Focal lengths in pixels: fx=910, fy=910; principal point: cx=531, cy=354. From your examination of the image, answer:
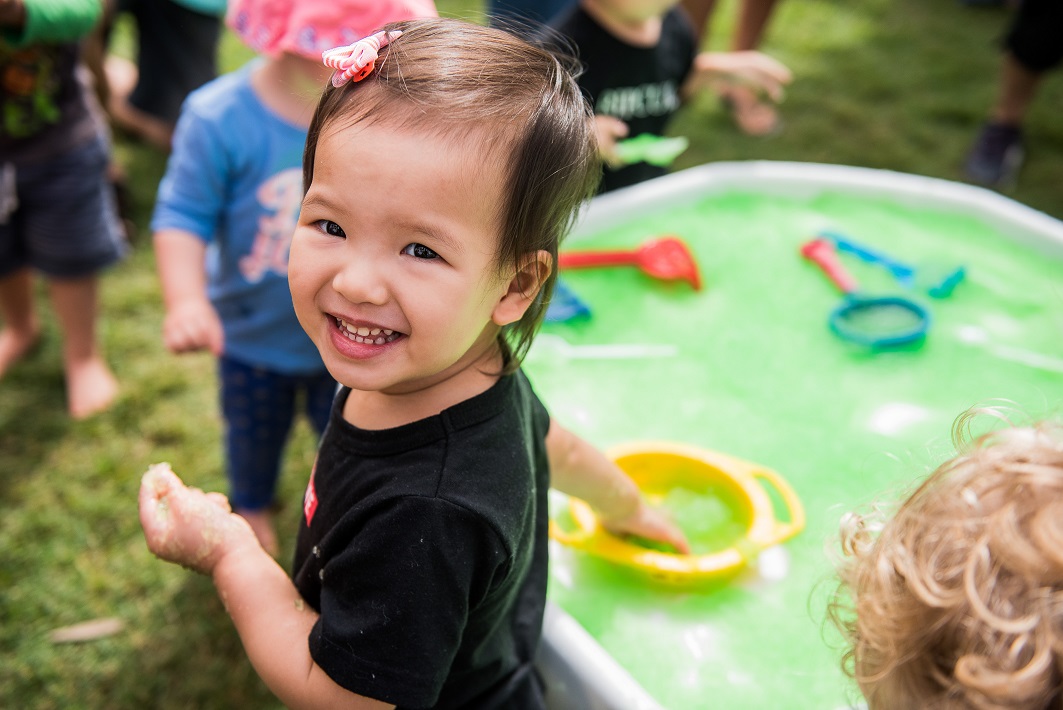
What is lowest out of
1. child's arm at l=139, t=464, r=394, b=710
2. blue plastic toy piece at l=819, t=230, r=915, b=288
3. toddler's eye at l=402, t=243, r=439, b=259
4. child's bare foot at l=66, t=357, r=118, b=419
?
child's bare foot at l=66, t=357, r=118, b=419

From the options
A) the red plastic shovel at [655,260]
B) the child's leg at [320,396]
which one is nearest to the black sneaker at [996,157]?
the red plastic shovel at [655,260]

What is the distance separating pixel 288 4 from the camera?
1154 mm

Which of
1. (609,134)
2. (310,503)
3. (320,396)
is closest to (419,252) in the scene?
(310,503)

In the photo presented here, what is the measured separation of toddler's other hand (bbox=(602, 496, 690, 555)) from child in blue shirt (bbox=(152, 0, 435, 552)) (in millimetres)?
530

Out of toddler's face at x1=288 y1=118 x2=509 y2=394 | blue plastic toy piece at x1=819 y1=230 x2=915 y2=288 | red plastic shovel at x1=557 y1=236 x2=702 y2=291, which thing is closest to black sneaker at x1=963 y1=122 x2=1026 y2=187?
blue plastic toy piece at x1=819 y1=230 x2=915 y2=288

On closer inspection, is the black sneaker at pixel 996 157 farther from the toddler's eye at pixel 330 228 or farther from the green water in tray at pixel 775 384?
the toddler's eye at pixel 330 228

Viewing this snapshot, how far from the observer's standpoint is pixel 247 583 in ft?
2.56

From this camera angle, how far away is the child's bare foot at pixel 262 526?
1491 millimetres

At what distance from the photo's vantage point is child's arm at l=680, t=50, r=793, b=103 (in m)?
1.81

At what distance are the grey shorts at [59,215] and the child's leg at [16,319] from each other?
13 cm

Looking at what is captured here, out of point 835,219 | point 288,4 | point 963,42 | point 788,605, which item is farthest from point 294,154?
point 963,42

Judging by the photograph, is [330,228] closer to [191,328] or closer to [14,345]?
[191,328]

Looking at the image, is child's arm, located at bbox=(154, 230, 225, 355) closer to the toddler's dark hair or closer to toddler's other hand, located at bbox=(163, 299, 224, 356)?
toddler's other hand, located at bbox=(163, 299, 224, 356)

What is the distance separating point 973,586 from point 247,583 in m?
0.56
